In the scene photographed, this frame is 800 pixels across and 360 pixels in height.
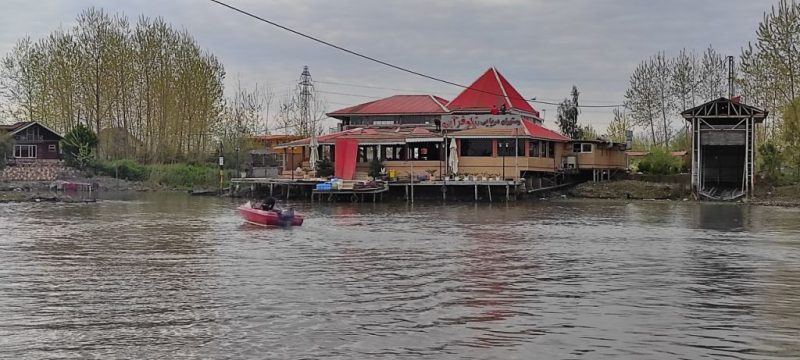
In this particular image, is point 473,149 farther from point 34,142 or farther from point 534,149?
point 34,142

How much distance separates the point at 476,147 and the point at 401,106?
16.7m

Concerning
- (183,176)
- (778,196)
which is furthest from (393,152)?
(183,176)

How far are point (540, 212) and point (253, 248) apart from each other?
59.4 ft

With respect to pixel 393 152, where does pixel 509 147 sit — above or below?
above

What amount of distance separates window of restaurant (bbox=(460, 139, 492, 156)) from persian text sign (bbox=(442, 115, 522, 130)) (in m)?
1.57

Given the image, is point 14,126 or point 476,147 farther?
point 14,126

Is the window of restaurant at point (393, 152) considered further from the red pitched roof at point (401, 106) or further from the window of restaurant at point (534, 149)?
the red pitched roof at point (401, 106)

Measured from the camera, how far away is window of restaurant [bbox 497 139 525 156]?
4678 centimetres

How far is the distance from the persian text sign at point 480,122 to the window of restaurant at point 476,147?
157 centimetres

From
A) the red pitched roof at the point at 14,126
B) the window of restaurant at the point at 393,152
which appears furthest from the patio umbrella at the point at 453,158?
the red pitched roof at the point at 14,126

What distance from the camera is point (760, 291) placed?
49.9 feet

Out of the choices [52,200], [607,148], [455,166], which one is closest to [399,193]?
[455,166]

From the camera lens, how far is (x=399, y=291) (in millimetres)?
15156

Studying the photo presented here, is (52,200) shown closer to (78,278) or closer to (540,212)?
(540,212)
